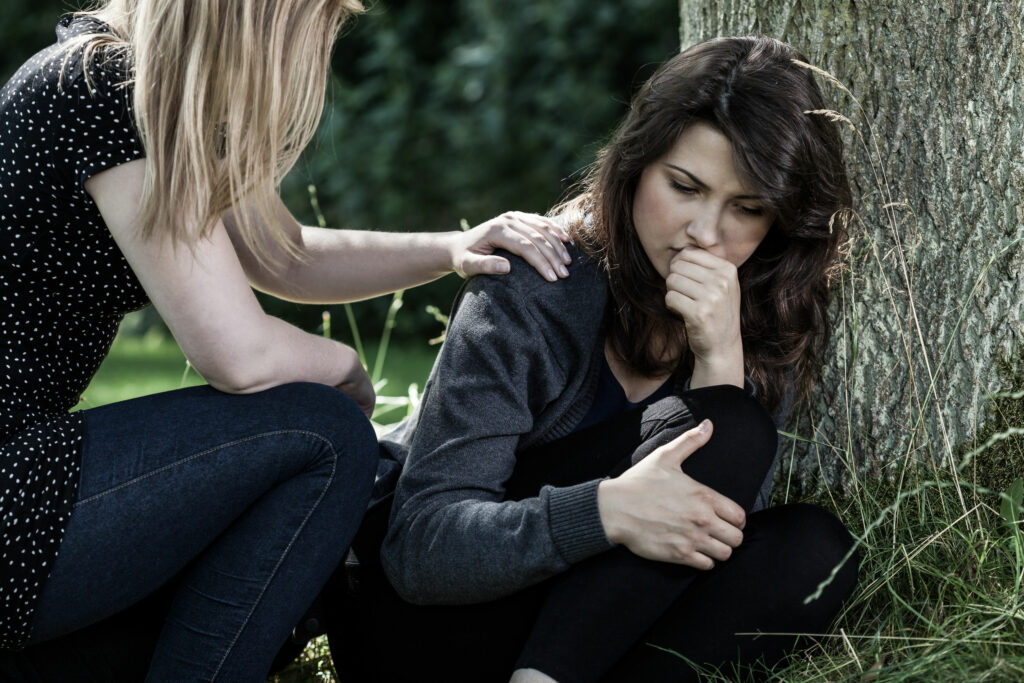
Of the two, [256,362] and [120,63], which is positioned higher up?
[120,63]

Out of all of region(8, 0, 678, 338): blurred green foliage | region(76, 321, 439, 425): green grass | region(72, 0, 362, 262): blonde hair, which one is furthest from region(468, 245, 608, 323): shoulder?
region(8, 0, 678, 338): blurred green foliage

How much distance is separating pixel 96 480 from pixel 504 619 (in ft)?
2.51

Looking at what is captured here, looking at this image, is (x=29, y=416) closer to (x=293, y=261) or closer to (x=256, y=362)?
(x=256, y=362)

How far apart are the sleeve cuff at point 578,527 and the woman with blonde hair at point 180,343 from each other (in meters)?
0.38

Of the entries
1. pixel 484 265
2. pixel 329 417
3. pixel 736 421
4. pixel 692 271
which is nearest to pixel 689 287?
pixel 692 271

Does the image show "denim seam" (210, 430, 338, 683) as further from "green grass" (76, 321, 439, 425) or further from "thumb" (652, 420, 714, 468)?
"green grass" (76, 321, 439, 425)

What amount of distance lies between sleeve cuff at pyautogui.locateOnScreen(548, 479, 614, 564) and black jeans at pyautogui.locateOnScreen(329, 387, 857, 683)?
0.17 ft

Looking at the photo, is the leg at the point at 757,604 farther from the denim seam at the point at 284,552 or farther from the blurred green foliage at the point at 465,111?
the blurred green foliage at the point at 465,111

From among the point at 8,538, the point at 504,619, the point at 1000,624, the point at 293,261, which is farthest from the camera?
the point at 293,261

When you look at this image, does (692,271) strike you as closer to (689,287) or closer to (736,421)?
(689,287)

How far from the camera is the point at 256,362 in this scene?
1.98 m

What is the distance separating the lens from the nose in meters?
2.13

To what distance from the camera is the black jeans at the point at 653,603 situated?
1942mm

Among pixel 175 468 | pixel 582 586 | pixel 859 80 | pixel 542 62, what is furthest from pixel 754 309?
pixel 542 62
